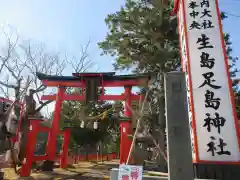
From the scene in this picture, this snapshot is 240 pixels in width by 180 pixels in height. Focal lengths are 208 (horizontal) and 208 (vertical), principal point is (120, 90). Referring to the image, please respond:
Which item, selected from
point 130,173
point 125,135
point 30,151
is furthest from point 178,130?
point 30,151

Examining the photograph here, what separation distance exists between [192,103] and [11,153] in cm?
912

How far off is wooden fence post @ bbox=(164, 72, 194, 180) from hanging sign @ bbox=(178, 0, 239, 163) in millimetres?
2403

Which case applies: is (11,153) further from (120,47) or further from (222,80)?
(222,80)

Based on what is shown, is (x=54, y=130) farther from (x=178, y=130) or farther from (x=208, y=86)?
(x=178, y=130)

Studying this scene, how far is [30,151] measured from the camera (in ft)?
33.0

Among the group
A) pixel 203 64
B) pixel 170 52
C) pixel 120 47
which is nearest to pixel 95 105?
pixel 120 47

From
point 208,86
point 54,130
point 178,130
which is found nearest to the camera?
point 178,130

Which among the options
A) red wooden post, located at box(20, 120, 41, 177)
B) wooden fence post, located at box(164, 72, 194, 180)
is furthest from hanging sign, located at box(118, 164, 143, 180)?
red wooden post, located at box(20, 120, 41, 177)

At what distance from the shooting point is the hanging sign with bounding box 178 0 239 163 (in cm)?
570

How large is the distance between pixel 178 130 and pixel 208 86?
304 cm

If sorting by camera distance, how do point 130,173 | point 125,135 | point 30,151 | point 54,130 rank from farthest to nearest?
point 54,130 < point 125,135 < point 30,151 < point 130,173

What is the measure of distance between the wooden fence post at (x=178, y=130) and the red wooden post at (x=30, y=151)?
8182 millimetres

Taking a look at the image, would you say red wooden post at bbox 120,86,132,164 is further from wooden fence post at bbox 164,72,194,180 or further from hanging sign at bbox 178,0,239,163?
wooden fence post at bbox 164,72,194,180

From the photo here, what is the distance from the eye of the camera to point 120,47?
12.5 m
